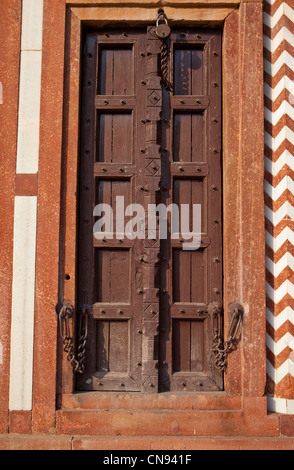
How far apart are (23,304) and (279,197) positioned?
2.12 m

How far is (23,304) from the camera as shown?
377 cm

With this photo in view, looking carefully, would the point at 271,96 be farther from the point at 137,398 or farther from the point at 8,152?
the point at 137,398

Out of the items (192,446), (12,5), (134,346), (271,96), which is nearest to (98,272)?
(134,346)

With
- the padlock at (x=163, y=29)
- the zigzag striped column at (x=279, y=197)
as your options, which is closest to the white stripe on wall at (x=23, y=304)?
the padlock at (x=163, y=29)

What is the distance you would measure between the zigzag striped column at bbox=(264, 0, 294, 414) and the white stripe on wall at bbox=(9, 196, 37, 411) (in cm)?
180

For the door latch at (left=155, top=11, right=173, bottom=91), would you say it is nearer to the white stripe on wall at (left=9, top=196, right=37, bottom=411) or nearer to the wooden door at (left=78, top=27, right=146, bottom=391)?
the wooden door at (left=78, top=27, right=146, bottom=391)

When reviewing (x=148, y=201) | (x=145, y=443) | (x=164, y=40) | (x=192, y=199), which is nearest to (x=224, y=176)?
(x=192, y=199)

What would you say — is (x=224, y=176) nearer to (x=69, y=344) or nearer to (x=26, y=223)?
(x=26, y=223)

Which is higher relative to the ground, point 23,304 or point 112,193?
point 112,193

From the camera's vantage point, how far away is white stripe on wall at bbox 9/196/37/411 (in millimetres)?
3711

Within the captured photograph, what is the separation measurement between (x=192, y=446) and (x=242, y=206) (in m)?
1.80

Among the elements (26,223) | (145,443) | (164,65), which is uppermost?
(164,65)

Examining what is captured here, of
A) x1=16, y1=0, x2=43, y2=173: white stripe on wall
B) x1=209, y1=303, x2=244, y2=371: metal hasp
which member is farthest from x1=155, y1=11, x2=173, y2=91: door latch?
x1=209, y1=303, x2=244, y2=371: metal hasp

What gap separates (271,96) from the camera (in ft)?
12.8
